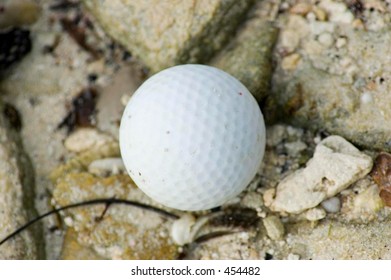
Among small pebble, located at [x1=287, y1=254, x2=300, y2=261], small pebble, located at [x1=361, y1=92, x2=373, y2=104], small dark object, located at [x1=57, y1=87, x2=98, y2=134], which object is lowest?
small pebble, located at [x1=287, y1=254, x2=300, y2=261]

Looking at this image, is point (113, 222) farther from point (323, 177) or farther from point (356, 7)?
point (356, 7)

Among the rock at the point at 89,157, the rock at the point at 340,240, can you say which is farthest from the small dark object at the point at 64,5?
the rock at the point at 340,240

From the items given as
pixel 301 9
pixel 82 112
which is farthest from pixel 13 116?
pixel 301 9

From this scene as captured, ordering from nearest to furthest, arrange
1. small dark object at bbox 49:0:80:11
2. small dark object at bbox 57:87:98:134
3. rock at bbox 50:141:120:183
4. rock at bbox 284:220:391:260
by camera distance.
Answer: rock at bbox 284:220:391:260
rock at bbox 50:141:120:183
small dark object at bbox 57:87:98:134
small dark object at bbox 49:0:80:11

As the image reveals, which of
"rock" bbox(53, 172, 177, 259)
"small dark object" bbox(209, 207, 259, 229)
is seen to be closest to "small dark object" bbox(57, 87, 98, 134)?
"rock" bbox(53, 172, 177, 259)

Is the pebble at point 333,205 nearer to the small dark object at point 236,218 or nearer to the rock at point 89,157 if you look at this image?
the small dark object at point 236,218

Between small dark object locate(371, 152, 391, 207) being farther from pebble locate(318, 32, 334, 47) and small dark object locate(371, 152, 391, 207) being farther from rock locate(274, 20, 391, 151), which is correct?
pebble locate(318, 32, 334, 47)
